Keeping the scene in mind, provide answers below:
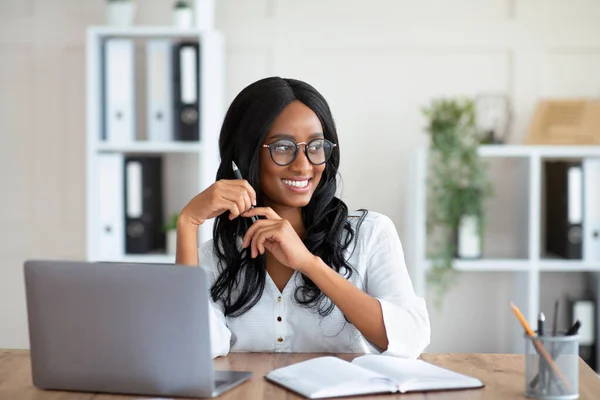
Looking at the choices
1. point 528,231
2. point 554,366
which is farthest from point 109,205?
point 554,366

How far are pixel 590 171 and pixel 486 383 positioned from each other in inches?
86.0

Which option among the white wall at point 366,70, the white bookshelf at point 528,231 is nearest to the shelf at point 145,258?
the white wall at point 366,70

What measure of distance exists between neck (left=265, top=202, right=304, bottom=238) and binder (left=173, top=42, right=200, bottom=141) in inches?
54.9

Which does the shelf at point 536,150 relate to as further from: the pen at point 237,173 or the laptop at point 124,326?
the laptop at point 124,326

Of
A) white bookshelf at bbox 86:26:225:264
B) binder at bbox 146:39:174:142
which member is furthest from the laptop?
binder at bbox 146:39:174:142

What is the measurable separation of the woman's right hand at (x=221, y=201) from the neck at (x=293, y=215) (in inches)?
9.4

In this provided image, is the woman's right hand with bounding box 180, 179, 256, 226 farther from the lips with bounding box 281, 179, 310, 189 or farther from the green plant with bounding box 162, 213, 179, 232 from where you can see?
the green plant with bounding box 162, 213, 179, 232

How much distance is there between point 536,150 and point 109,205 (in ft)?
5.91

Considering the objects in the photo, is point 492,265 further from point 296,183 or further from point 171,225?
point 296,183

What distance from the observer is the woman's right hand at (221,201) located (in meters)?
1.83

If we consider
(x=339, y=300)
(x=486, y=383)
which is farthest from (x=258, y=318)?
(x=486, y=383)

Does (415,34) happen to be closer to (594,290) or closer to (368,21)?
(368,21)

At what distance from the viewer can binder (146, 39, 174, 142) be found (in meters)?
3.40

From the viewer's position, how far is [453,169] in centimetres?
343
